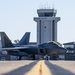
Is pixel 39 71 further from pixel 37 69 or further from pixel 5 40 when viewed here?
pixel 5 40

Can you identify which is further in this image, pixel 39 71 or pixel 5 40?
pixel 5 40

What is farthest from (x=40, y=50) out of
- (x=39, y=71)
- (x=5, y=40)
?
(x=39, y=71)

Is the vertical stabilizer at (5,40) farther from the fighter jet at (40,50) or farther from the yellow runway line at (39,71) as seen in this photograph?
the yellow runway line at (39,71)

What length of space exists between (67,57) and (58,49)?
3512cm

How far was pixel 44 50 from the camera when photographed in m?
95.9

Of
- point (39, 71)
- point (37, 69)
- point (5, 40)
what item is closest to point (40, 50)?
point (5, 40)

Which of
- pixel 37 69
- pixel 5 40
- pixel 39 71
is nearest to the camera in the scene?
pixel 39 71

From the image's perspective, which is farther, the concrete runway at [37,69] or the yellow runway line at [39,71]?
the concrete runway at [37,69]

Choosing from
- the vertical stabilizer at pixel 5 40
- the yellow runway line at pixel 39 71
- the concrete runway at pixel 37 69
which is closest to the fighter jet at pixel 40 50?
the vertical stabilizer at pixel 5 40

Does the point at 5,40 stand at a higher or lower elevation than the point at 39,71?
higher

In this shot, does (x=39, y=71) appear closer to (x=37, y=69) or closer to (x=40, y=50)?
(x=37, y=69)

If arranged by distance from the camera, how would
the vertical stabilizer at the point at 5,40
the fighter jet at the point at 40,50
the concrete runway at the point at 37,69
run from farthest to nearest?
the vertical stabilizer at the point at 5,40 < the fighter jet at the point at 40,50 < the concrete runway at the point at 37,69

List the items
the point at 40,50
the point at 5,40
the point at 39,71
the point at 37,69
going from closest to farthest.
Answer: the point at 39,71 → the point at 37,69 → the point at 40,50 → the point at 5,40

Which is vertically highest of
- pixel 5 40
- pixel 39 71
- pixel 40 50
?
pixel 5 40
